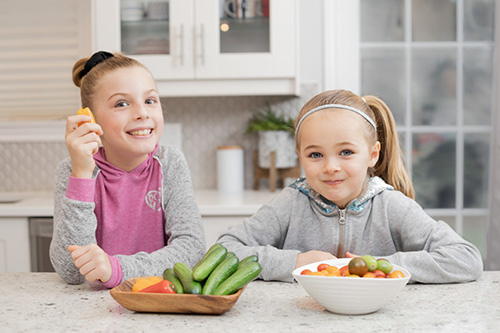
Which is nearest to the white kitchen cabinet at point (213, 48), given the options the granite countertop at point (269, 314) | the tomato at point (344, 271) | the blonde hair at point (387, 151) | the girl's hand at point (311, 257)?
the blonde hair at point (387, 151)

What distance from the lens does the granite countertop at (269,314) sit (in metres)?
0.93

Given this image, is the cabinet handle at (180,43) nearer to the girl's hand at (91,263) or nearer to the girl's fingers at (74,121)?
the girl's fingers at (74,121)

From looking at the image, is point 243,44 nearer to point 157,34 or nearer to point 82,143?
point 157,34

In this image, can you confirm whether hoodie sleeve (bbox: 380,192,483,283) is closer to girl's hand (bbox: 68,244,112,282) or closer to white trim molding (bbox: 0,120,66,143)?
girl's hand (bbox: 68,244,112,282)

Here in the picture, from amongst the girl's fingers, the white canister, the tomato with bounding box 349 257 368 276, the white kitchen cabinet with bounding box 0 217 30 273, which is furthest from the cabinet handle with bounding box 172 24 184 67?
the tomato with bounding box 349 257 368 276

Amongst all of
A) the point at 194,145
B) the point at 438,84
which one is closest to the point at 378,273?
the point at 194,145

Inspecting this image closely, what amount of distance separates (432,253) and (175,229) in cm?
64

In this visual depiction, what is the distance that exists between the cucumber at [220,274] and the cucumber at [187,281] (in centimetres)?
1

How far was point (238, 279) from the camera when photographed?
1.02 m

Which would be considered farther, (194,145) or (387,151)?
(194,145)

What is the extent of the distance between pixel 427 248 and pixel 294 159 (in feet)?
5.71

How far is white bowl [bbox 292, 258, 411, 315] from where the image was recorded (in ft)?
3.13

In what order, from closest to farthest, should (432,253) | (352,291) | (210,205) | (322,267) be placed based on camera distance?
(352,291) → (322,267) → (432,253) → (210,205)

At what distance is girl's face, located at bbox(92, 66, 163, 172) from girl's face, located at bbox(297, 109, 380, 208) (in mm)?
410
